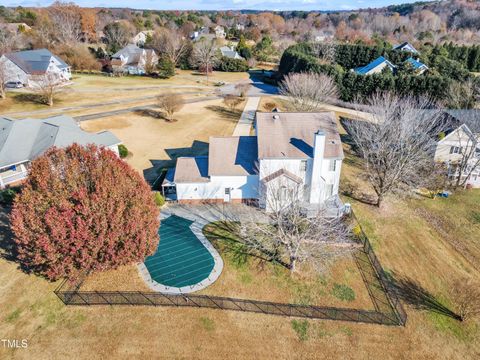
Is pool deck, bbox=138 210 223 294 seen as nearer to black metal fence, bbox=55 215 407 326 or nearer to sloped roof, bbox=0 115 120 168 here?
black metal fence, bbox=55 215 407 326

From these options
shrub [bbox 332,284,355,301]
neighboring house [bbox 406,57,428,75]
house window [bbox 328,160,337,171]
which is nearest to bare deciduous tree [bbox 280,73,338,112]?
house window [bbox 328,160,337,171]

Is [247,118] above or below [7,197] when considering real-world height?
above

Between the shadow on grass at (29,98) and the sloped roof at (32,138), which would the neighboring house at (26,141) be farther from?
the shadow on grass at (29,98)

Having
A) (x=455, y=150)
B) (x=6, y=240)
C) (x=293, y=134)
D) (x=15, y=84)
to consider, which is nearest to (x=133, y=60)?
(x=15, y=84)

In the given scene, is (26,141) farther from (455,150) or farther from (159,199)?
(455,150)

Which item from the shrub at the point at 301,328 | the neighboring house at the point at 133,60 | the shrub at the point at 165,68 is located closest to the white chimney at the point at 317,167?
the shrub at the point at 301,328

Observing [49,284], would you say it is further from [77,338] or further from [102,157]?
[102,157]

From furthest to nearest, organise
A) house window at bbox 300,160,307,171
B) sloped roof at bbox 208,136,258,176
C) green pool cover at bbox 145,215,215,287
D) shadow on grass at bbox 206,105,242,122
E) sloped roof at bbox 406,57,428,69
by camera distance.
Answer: sloped roof at bbox 406,57,428,69 < shadow on grass at bbox 206,105,242,122 < sloped roof at bbox 208,136,258,176 < house window at bbox 300,160,307,171 < green pool cover at bbox 145,215,215,287
